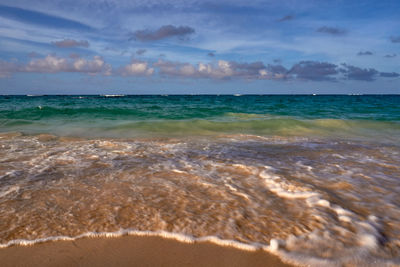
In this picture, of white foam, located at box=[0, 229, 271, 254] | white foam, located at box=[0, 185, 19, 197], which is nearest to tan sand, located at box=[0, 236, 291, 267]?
white foam, located at box=[0, 229, 271, 254]

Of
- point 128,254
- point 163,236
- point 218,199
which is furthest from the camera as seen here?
point 218,199

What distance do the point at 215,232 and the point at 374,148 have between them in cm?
547

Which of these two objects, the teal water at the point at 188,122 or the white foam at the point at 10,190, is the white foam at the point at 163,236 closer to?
the white foam at the point at 10,190

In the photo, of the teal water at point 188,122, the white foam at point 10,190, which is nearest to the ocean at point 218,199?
the white foam at point 10,190

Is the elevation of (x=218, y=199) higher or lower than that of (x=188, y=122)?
lower

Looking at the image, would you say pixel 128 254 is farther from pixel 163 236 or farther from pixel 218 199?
pixel 218 199

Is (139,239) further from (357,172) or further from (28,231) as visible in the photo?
(357,172)

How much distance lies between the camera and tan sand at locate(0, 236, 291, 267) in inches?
77.3

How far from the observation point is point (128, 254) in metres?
2.06

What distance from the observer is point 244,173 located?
400cm

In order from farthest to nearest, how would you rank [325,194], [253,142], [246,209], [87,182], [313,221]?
→ [253,142] → [87,182] → [325,194] → [246,209] → [313,221]

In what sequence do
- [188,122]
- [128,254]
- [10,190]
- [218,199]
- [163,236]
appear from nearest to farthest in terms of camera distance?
[128,254]
[163,236]
[218,199]
[10,190]
[188,122]

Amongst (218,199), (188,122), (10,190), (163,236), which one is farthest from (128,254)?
(188,122)

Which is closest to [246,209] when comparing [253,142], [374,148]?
[253,142]
